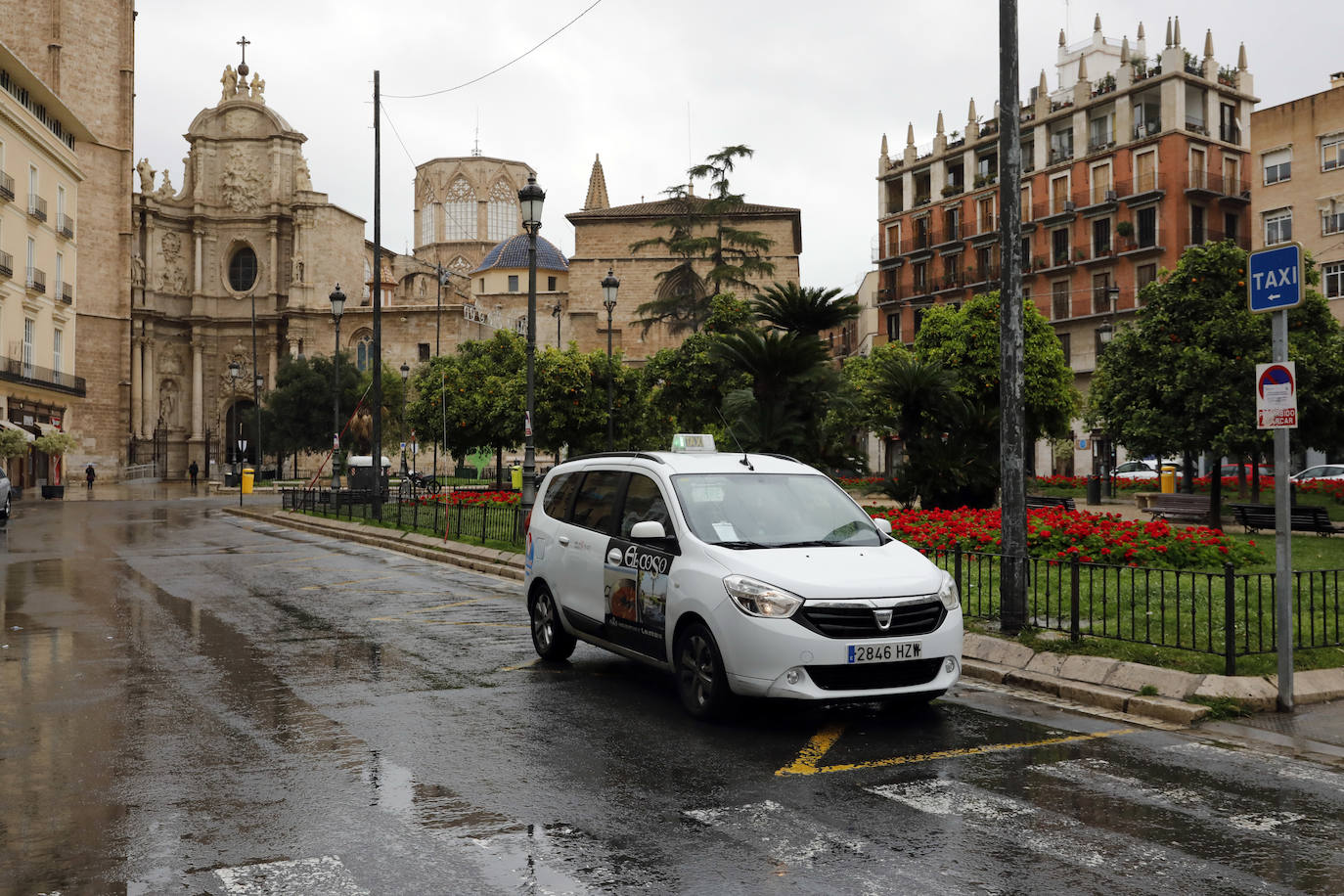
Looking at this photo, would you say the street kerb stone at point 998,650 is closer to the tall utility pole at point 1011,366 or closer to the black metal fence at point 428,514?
the tall utility pole at point 1011,366

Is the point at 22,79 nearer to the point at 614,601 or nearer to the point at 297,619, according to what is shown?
the point at 297,619

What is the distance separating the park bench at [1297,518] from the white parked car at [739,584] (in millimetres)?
14444

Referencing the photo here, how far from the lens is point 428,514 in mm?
26438

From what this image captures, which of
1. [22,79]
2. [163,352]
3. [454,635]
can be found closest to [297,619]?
[454,635]

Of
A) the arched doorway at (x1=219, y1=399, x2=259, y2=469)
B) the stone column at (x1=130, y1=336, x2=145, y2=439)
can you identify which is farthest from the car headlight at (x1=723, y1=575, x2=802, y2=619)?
the stone column at (x1=130, y1=336, x2=145, y2=439)

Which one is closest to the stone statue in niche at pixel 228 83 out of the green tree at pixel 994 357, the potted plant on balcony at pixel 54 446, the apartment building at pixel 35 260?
the apartment building at pixel 35 260

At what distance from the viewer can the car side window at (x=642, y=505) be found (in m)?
7.82

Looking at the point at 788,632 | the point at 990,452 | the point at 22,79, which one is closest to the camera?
the point at 788,632

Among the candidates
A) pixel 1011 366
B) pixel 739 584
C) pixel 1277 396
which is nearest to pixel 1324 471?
pixel 1011 366

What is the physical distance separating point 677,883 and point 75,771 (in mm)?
3604

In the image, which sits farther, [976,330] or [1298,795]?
[976,330]

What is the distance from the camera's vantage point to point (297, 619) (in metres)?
11.9

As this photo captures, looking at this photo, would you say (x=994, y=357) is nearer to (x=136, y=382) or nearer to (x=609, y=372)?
(x=609, y=372)

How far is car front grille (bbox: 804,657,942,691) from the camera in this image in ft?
21.6
